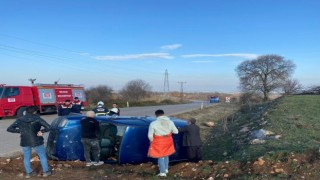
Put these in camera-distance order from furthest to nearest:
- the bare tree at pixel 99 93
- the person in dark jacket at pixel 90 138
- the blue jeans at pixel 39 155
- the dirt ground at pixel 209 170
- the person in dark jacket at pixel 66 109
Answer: the bare tree at pixel 99 93 < the person in dark jacket at pixel 66 109 < the person in dark jacket at pixel 90 138 < the blue jeans at pixel 39 155 < the dirt ground at pixel 209 170

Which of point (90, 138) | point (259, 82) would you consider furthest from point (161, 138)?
point (259, 82)

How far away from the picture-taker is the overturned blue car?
8867mm

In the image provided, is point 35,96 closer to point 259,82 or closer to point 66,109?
point 66,109

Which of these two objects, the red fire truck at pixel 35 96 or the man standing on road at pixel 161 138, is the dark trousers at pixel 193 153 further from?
the red fire truck at pixel 35 96

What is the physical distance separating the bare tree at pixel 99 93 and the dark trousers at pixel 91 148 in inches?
1851

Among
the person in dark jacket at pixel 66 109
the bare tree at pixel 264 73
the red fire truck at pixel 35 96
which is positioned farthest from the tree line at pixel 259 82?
the person in dark jacket at pixel 66 109

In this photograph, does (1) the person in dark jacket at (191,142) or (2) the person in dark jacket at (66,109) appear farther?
(2) the person in dark jacket at (66,109)

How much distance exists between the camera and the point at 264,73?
2948 inches

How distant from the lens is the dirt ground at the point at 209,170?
704 centimetres

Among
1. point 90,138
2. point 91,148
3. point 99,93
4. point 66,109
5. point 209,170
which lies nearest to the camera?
point 209,170

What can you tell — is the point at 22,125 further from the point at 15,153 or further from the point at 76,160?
the point at 15,153

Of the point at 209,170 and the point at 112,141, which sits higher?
the point at 112,141

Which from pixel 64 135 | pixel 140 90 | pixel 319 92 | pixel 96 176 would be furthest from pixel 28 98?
pixel 140 90

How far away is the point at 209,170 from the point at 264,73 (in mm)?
69872
